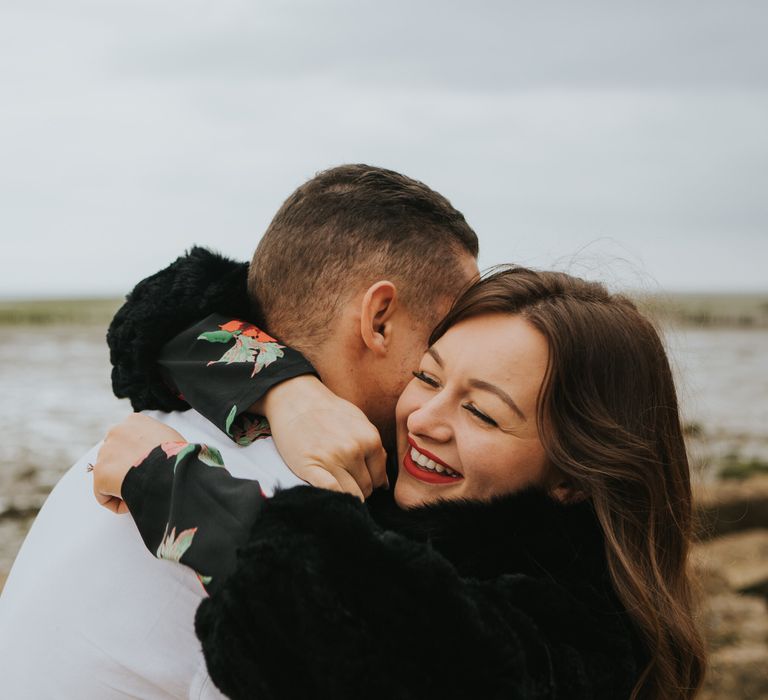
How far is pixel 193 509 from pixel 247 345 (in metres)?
0.73

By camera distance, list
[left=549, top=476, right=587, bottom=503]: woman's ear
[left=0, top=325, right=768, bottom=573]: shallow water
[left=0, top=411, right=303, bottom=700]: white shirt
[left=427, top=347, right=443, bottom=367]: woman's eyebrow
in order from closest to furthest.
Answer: [left=0, top=411, right=303, bottom=700]: white shirt < [left=549, top=476, right=587, bottom=503]: woman's ear < [left=427, top=347, right=443, bottom=367]: woman's eyebrow < [left=0, top=325, right=768, bottom=573]: shallow water

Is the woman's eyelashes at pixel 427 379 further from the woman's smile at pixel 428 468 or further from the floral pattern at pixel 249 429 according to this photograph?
the floral pattern at pixel 249 429

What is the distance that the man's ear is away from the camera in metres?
2.68

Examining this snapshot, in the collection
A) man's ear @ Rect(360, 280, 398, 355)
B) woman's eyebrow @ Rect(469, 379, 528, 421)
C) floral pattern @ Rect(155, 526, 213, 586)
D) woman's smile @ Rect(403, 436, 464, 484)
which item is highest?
man's ear @ Rect(360, 280, 398, 355)

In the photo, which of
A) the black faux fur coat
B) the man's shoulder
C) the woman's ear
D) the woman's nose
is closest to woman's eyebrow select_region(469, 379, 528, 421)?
the woman's nose

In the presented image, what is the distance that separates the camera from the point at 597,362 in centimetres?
241

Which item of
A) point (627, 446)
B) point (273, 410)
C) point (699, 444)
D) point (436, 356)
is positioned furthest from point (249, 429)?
point (699, 444)

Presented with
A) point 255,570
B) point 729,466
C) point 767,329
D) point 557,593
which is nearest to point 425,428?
point 557,593

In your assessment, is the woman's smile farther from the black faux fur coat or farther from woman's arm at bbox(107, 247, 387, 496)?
the black faux fur coat

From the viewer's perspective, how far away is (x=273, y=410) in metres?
2.29

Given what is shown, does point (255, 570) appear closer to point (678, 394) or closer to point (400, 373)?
point (400, 373)

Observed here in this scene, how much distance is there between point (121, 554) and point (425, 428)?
91 cm

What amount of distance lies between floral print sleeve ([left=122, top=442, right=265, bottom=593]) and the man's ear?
822 mm

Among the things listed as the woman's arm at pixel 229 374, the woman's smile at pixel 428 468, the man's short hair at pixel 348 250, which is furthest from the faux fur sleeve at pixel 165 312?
the woman's smile at pixel 428 468
